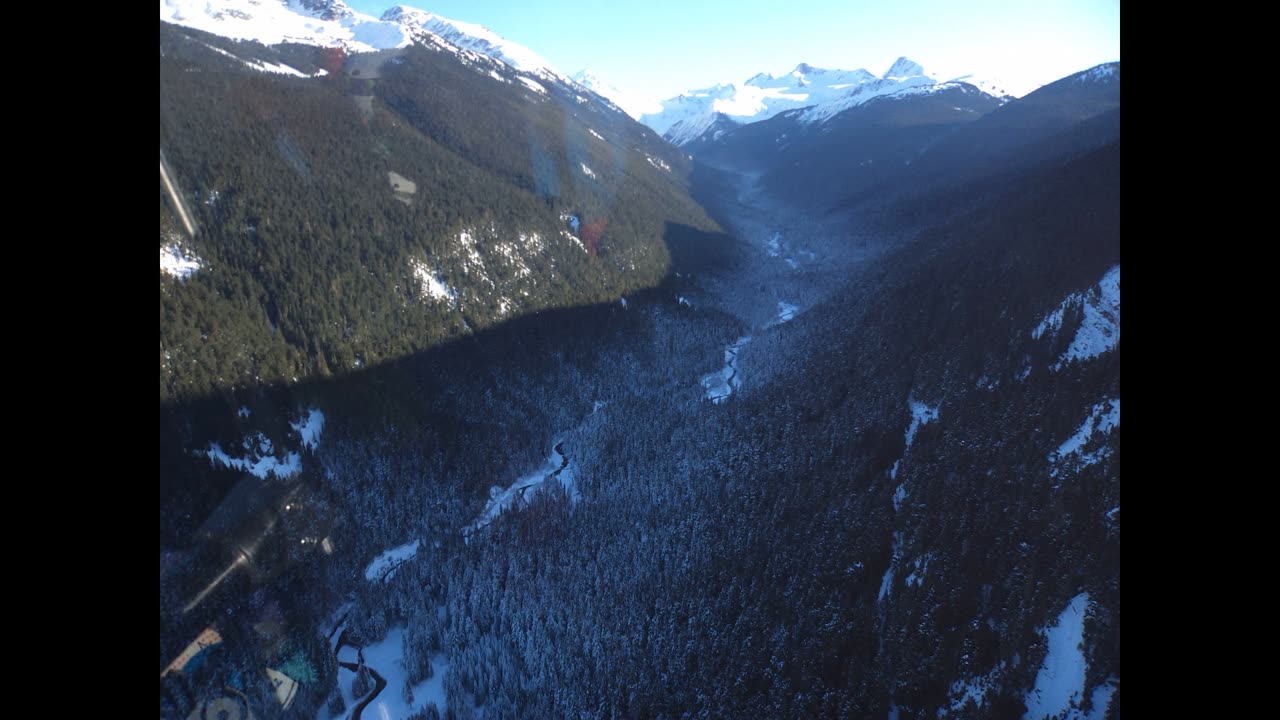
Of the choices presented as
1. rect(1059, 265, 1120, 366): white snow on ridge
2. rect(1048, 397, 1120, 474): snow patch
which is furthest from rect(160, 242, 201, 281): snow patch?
rect(1059, 265, 1120, 366): white snow on ridge

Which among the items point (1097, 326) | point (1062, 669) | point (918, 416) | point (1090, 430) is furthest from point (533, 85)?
point (1062, 669)

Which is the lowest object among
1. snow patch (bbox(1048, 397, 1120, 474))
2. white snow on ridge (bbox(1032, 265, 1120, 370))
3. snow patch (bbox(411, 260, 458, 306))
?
snow patch (bbox(411, 260, 458, 306))

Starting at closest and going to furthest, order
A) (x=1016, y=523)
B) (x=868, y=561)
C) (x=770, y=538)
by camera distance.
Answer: (x=1016, y=523)
(x=868, y=561)
(x=770, y=538)

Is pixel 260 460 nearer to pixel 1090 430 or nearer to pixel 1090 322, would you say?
pixel 1090 430

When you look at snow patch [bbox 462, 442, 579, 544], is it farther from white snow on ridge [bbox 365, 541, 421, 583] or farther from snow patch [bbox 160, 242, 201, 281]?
snow patch [bbox 160, 242, 201, 281]

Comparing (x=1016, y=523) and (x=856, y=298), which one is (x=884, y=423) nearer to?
(x=1016, y=523)
